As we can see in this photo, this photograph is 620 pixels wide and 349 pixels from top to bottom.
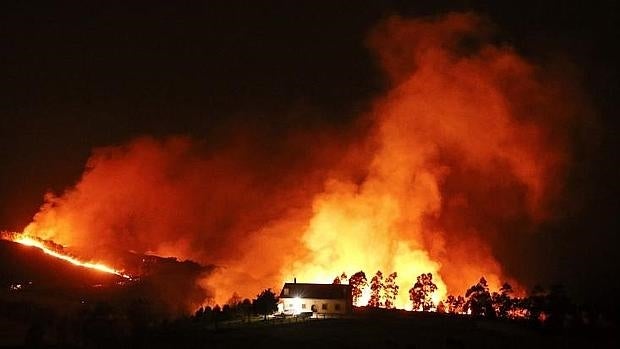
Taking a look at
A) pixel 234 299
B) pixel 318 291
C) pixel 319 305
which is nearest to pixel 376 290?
pixel 318 291

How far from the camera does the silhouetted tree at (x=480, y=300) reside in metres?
80.2

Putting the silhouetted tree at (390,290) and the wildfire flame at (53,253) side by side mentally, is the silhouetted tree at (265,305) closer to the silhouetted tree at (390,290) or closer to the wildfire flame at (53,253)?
the silhouetted tree at (390,290)

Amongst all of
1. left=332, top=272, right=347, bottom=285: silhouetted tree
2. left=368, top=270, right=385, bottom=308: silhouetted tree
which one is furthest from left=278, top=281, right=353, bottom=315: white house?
left=332, top=272, right=347, bottom=285: silhouetted tree

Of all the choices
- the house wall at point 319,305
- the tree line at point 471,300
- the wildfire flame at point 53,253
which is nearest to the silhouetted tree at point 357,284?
the tree line at point 471,300

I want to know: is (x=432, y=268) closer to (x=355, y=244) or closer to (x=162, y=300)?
(x=355, y=244)

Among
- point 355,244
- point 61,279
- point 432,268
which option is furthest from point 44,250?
point 432,268

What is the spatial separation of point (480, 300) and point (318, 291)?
19.6 m

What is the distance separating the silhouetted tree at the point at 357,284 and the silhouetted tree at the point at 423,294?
5633 millimetres

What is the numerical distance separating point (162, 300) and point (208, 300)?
18.7 ft

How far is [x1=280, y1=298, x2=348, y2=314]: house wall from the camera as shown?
7312 centimetres

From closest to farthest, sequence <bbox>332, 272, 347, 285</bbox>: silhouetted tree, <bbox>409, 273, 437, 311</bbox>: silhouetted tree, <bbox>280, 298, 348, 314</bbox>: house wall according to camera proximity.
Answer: <bbox>280, 298, 348, 314</bbox>: house wall → <bbox>409, 273, 437, 311</bbox>: silhouetted tree → <bbox>332, 272, 347, 285</bbox>: silhouetted tree

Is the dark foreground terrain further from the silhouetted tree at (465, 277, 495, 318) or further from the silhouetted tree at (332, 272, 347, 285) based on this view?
the silhouetted tree at (332, 272, 347, 285)

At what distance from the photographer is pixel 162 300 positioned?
286 ft

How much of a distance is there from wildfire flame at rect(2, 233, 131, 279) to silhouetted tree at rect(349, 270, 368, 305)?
36960 millimetres
